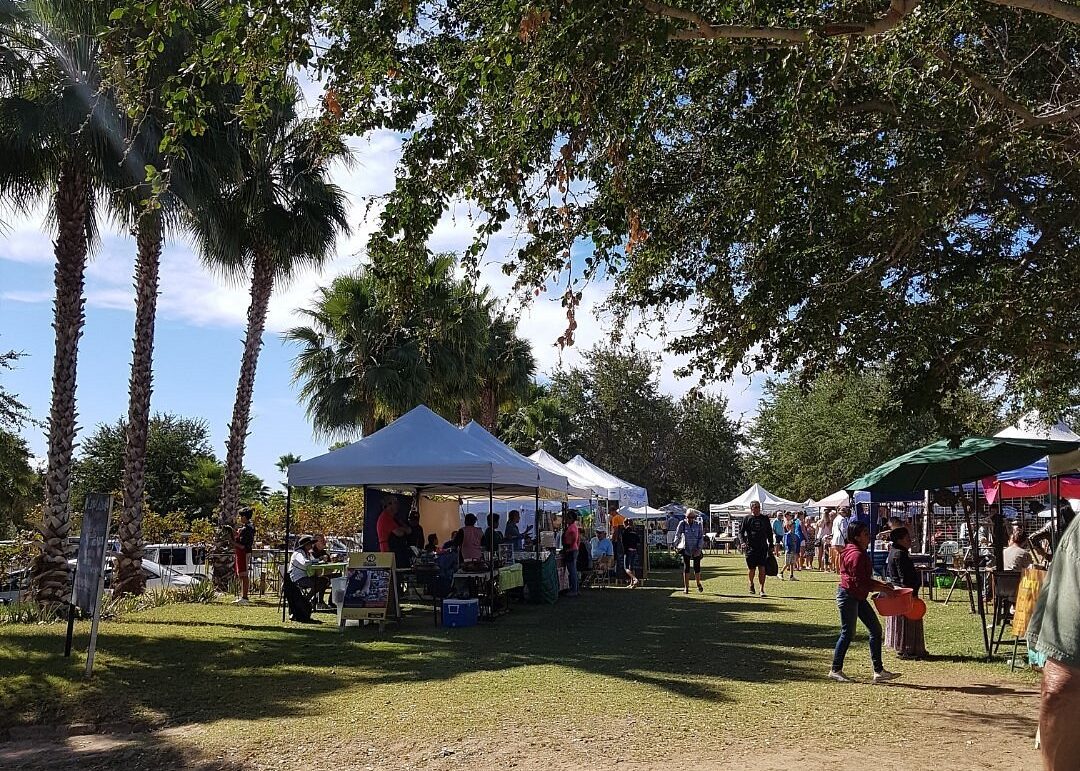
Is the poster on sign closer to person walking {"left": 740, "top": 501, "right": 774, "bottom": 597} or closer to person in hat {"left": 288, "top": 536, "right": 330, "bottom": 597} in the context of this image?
person in hat {"left": 288, "top": 536, "right": 330, "bottom": 597}

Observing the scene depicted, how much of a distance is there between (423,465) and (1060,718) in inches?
502

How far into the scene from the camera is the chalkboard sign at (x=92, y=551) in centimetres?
1006

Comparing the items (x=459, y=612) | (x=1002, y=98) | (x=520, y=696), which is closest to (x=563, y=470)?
(x=459, y=612)

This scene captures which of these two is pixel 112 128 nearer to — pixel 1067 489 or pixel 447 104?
pixel 447 104

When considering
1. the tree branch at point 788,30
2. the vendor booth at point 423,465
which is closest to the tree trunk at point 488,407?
the vendor booth at point 423,465

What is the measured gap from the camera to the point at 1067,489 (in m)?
20.9

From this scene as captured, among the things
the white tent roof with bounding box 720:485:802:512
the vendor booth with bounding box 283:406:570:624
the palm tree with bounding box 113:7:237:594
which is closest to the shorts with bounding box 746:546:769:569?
the vendor booth with bounding box 283:406:570:624

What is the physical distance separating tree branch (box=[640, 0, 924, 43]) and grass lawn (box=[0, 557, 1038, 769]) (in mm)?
4716

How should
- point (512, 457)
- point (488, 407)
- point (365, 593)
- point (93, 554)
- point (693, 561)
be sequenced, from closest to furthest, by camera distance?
1. point (93, 554)
2. point (365, 593)
3. point (512, 457)
4. point (693, 561)
5. point (488, 407)

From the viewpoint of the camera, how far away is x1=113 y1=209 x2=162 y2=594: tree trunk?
1694 cm

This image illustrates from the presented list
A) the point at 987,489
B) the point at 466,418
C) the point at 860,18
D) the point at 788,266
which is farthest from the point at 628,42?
the point at 466,418

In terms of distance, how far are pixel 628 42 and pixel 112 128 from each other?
33.6 ft

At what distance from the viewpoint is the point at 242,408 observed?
20484mm

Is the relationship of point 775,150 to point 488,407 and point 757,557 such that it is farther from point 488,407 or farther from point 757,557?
point 488,407
